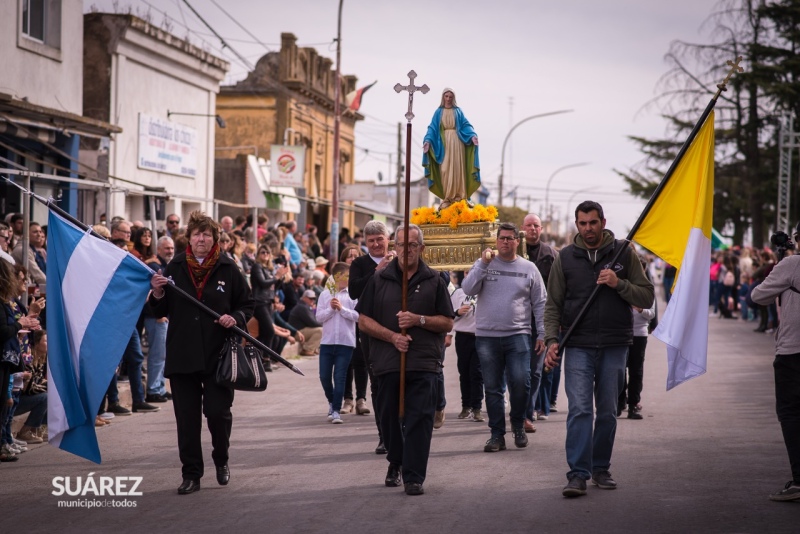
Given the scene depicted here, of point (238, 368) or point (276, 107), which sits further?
point (276, 107)

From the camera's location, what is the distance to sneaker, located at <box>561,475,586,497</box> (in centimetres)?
820

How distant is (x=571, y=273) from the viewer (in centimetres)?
873

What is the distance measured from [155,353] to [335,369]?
2.32 metres

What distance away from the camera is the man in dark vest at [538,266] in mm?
11992

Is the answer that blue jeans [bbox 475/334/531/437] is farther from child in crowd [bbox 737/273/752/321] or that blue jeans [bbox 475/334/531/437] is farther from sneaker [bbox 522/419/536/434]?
child in crowd [bbox 737/273/752/321]

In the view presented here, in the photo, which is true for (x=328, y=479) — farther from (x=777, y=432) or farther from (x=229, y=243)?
(x=229, y=243)

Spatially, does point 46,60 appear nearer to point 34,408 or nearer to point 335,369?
point 335,369

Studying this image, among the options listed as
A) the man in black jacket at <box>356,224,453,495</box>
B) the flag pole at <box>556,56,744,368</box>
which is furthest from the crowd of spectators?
the flag pole at <box>556,56,744,368</box>

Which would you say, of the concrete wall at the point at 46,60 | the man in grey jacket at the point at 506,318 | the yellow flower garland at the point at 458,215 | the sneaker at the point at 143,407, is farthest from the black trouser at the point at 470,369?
the concrete wall at the point at 46,60

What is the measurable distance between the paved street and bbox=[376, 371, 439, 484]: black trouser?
25cm

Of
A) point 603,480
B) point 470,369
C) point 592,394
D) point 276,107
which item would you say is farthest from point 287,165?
point 603,480

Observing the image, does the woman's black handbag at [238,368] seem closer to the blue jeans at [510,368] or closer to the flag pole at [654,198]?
the flag pole at [654,198]

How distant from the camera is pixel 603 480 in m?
8.62

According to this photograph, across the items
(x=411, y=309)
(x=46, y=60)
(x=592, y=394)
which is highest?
(x=46, y=60)
